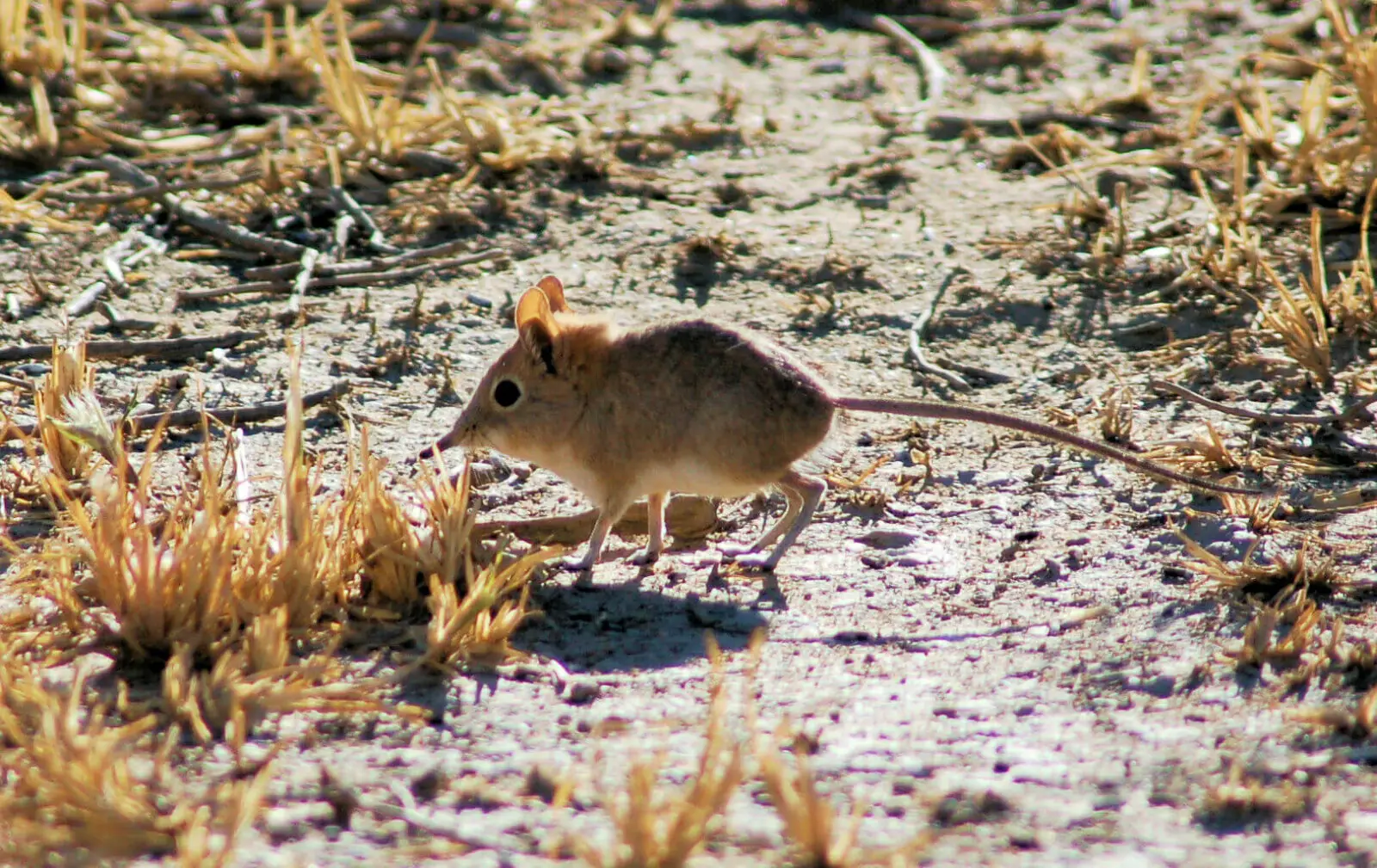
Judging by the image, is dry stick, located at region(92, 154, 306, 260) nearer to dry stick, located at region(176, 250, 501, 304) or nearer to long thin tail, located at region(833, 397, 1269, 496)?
dry stick, located at region(176, 250, 501, 304)

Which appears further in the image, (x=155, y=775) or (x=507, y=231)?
(x=507, y=231)

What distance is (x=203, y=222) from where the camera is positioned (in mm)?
7113

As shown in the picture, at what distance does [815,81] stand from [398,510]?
5.48m

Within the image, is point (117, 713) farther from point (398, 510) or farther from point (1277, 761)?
point (1277, 761)

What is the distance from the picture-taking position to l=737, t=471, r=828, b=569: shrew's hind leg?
4871mm

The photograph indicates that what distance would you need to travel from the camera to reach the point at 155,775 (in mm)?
3254

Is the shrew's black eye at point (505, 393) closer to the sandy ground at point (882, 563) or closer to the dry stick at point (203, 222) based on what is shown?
the sandy ground at point (882, 563)

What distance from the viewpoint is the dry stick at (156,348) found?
235 inches

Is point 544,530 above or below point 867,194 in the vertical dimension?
below

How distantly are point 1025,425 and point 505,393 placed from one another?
65.2 inches

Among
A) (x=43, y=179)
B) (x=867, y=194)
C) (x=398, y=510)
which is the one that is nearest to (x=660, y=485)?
(x=398, y=510)

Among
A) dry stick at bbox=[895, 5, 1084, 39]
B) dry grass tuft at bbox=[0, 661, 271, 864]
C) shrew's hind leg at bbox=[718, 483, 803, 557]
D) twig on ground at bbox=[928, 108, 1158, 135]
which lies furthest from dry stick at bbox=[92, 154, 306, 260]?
dry stick at bbox=[895, 5, 1084, 39]

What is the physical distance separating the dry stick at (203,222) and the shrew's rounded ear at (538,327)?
2427 mm

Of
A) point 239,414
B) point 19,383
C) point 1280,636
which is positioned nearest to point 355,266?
point 239,414
